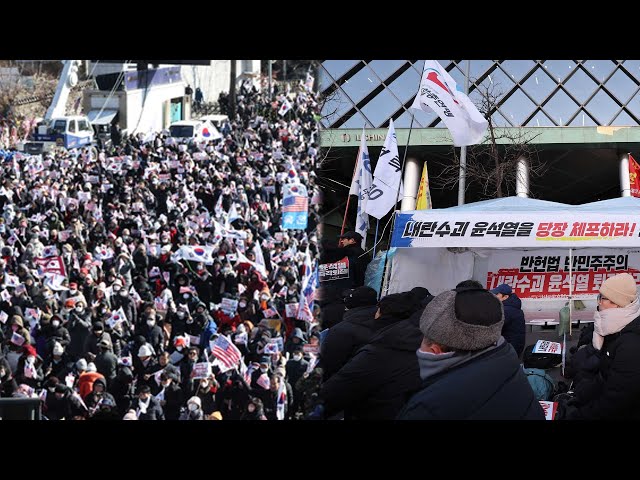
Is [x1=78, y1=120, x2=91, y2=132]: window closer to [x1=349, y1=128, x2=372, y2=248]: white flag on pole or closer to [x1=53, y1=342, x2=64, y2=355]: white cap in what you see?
[x1=349, y1=128, x2=372, y2=248]: white flag on pole

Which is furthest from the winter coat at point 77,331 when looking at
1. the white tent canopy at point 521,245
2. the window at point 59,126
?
the window at point 59,126

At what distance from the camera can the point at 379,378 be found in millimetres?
3855

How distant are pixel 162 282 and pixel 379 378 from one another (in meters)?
10.0

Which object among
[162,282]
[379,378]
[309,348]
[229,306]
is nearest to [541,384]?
[309,348]

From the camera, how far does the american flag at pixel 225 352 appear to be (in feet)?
30.4

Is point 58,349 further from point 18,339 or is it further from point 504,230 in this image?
point 504,230

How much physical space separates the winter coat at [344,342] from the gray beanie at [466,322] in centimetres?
203

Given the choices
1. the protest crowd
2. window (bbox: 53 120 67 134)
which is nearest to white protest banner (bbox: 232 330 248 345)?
the protest crowd

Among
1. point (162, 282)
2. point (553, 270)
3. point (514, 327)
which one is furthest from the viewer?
point (162, 282)

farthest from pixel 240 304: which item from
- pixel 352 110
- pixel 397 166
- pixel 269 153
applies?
pixel 352 110

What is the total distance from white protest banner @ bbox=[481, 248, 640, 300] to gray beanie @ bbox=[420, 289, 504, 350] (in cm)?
859

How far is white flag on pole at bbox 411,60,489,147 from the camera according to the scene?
980 cm

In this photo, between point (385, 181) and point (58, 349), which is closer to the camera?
point (58, 349)
